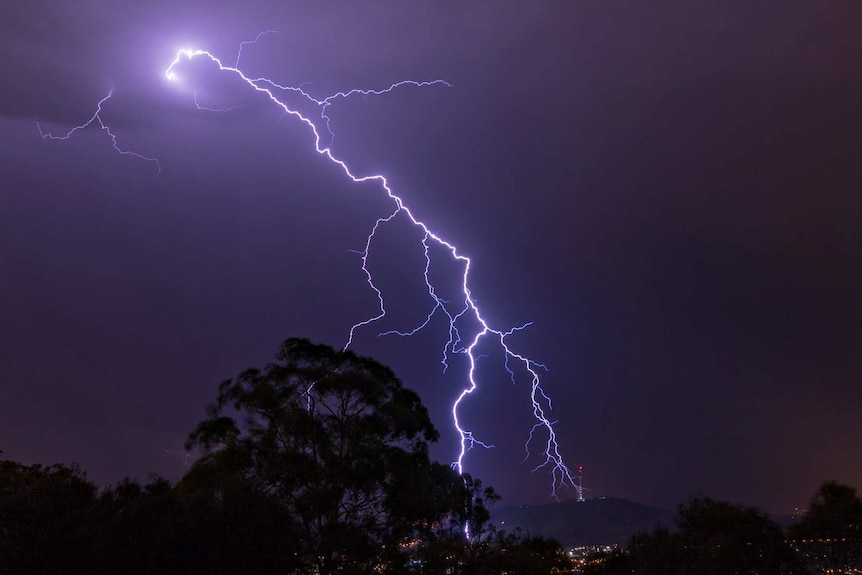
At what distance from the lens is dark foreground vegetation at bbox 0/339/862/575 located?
1541 cm

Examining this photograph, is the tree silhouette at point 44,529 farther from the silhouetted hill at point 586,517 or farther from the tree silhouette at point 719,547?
the silhouetted hill at point 586,517

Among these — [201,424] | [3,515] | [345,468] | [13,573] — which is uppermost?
[201,424]

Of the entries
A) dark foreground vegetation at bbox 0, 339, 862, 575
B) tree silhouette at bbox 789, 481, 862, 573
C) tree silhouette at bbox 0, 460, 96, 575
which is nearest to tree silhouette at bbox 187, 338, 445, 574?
dark foreground vegetation at bbox 0, 339, 862, 575

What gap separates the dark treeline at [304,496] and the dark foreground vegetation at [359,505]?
0.04 meters

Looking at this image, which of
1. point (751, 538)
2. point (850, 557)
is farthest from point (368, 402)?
point (850, 557)

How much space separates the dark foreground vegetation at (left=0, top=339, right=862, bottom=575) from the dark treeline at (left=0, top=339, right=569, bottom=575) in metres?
0.04

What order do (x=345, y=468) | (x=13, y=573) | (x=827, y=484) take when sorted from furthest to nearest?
(x=827, y=484) → (x=345, y=468) → (x=13, y=573)

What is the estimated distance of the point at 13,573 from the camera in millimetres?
12758

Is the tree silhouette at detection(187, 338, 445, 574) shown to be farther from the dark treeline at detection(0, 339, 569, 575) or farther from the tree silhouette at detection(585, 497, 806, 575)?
the tree silhouette at detection(585, 497, 806, 575)

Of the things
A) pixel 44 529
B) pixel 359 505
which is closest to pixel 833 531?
pixel 359 505

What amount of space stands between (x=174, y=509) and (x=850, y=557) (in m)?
21.3

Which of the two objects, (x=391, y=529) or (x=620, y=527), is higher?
(x=620, y=527)

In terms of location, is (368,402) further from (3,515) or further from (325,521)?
(3,515)

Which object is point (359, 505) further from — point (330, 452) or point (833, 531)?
point (833, 531)
